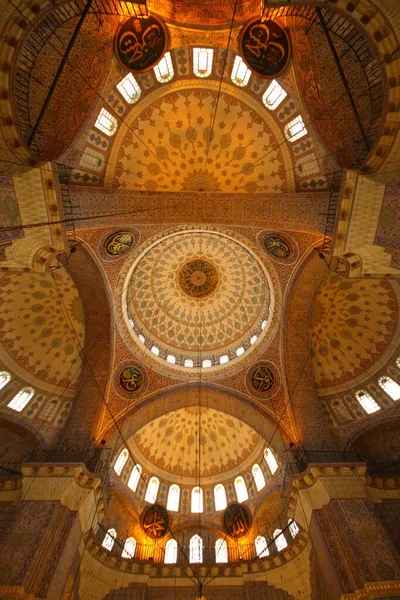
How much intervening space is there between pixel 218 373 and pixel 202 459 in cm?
500

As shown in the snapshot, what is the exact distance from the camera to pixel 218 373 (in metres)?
13.7

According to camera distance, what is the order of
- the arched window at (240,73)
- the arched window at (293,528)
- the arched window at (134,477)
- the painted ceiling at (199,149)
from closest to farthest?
the arched window at (240,73)
the painted ceiling at (199,149)
the arched window at (293,528)
the arched window at (134,477)

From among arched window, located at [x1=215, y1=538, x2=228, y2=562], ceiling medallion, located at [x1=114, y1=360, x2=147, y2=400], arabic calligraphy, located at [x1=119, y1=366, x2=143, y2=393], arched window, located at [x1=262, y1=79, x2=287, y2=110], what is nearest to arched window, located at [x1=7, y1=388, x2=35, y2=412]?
ceiling medallion, located at [x1=114, y1=360, x2=147, y2=400]

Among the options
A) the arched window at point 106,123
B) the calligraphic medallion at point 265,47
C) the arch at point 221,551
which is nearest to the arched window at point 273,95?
the calligraphic medallion at point 265,47

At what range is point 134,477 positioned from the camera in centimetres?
1388

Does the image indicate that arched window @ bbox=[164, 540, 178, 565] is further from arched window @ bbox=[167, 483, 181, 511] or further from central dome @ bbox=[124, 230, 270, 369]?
central dome @ bbox=[124, 230, 270, 369]

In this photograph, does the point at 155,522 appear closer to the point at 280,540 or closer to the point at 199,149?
the point at 280,540

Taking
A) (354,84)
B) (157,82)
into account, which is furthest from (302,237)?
(157,82)

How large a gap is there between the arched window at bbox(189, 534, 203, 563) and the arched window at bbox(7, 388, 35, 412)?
904 centimetres

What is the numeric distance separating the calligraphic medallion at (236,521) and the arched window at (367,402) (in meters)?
6.82

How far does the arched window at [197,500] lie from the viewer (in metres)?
14.2

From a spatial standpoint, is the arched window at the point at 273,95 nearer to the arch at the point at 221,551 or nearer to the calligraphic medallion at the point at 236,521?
the calligraphic medallion at the point at 236,521

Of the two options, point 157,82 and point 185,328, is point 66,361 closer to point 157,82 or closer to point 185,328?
point 185,328

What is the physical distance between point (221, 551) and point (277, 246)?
1264cm
